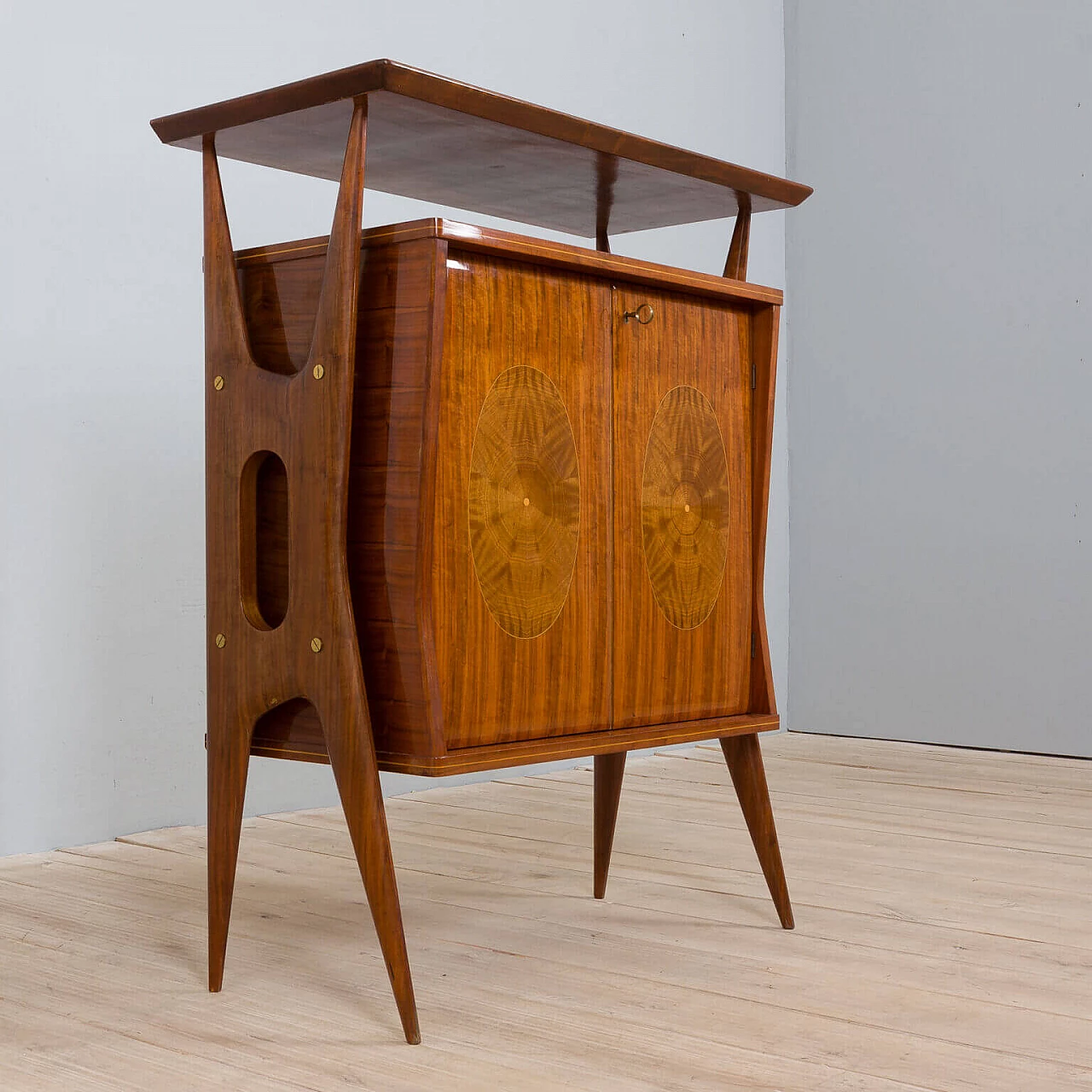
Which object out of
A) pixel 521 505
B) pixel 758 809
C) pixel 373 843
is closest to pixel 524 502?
pixel 521 505

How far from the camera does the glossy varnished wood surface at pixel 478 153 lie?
161 cm

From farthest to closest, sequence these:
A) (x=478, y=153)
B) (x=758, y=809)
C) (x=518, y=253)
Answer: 1. (x=758, y=809)
2. (x=478, y=153)
3. (x=518, y=253)

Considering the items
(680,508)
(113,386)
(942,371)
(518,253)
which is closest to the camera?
(518,253)

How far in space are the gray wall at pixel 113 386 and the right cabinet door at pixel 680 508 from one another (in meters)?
1.27

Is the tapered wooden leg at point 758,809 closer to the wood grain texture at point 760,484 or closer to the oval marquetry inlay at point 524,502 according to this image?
the wood grain texture at point 760,484

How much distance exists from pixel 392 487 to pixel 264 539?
226 mm

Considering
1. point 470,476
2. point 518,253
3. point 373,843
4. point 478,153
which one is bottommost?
point 373,843

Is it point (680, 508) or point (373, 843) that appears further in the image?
point (680, 508)

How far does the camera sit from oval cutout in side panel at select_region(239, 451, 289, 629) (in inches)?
68.5

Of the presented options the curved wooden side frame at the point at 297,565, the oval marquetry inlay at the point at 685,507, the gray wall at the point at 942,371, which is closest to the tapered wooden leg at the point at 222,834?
the curved wooden side frame at the point at 297,565

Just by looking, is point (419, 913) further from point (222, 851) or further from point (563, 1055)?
point (563, 1055)

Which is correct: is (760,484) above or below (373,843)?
above

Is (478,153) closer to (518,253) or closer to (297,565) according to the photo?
(518,253)

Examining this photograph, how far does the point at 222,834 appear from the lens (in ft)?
5.80
